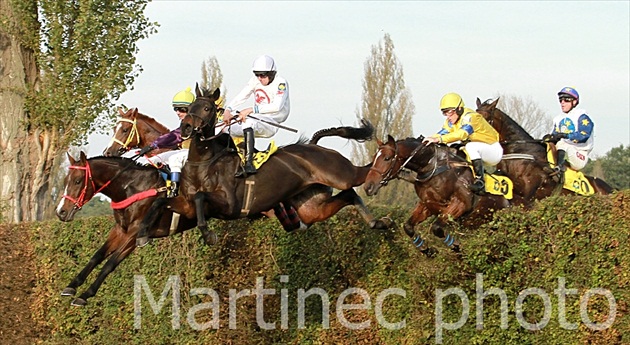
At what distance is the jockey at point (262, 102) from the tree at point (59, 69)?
29.5ft

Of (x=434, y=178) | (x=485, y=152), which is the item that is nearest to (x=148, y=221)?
(x=434, y=178)

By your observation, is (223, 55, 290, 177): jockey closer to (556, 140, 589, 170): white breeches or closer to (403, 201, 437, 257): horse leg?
(403, 201, 437, 257): horse leg

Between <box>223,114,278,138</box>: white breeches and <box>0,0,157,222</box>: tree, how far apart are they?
30.6 ft

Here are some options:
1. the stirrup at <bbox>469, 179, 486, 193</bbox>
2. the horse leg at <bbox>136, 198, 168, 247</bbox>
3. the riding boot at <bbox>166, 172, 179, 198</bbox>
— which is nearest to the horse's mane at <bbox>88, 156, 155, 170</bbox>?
the riding boot at <bbox>166, 172, 179, 198</bbox>

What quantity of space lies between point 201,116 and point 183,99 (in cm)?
162

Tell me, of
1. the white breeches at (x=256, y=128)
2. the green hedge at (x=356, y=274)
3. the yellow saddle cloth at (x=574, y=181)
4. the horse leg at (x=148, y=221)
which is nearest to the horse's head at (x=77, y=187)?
the horse leg at (x=148, y=221)

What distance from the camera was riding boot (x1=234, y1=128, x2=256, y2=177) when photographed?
1023cm

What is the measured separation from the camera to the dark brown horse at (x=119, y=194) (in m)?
10.7

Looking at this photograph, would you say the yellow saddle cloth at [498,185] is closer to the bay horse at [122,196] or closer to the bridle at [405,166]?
the bridle at [405,166]

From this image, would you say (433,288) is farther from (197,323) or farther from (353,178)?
(197,323)

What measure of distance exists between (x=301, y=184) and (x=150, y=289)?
9.66 ft

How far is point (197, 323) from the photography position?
11.6 meters

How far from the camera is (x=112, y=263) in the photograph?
10250mm

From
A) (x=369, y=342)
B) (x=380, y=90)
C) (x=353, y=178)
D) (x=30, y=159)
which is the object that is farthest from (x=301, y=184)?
(x=380, y=90)
